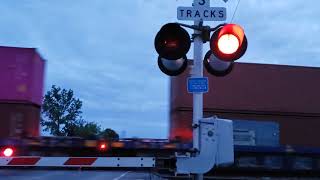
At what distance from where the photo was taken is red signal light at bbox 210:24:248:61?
15.6ft

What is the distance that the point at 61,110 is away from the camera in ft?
251

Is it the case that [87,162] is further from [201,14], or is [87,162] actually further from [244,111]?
[244,111]

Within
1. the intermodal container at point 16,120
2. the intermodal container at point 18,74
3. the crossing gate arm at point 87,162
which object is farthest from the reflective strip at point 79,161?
the intermodal container at point 18,74

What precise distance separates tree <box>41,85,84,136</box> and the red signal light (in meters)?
64.5

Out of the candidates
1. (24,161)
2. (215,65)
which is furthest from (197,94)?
(24,161)

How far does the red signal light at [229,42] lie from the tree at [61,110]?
64.5 metres

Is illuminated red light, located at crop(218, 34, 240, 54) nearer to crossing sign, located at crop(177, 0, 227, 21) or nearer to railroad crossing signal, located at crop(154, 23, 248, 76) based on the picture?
railroad crossing signal, located at crop(154, 23, 248, 76)

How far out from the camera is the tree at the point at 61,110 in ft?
232

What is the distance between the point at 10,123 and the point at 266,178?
27.5ft

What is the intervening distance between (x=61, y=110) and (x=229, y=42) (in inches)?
2882

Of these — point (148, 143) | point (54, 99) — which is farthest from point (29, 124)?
point (54, 99)

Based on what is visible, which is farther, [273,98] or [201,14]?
[273,98]

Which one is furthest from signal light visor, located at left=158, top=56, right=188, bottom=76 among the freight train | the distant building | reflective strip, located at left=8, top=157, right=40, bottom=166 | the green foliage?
the green foliage

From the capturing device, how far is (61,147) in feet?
39.9
